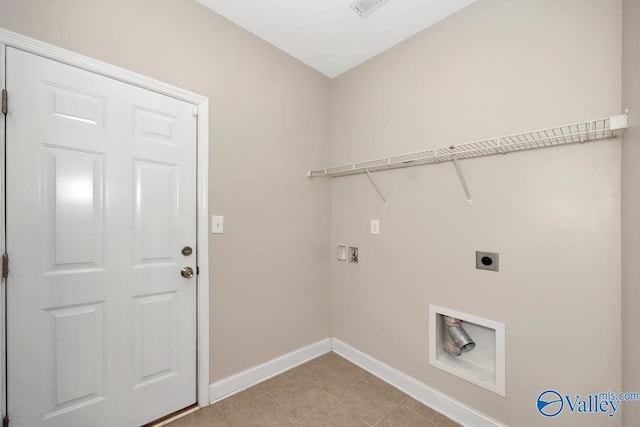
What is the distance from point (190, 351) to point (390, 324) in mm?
1446

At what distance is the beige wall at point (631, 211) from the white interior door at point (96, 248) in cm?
212

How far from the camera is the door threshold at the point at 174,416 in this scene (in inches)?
62.7

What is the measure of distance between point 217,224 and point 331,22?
1.65 metres

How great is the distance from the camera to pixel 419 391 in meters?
1.87

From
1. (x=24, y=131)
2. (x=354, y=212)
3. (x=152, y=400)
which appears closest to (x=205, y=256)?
(x=152, y=400)

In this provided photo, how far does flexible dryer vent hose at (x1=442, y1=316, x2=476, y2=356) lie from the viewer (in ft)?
5.61

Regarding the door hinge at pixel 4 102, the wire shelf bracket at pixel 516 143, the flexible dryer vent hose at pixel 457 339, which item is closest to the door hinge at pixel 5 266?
the door hinge at pixel 4 102

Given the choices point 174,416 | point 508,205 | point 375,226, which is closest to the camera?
point 508,205

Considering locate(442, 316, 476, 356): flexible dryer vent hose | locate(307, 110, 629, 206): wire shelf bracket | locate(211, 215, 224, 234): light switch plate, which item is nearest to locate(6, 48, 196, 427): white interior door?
locate(211, 215, 224, 234): light switch plate

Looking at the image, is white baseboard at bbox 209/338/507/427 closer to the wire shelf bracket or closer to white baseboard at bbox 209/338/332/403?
white baseboard at bbox 209/338/332/403

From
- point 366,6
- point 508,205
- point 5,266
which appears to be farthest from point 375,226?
point 5,266

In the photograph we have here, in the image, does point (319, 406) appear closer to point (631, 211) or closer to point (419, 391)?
point (419, 391)

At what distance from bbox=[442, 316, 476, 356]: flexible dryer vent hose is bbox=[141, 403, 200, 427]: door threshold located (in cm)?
171

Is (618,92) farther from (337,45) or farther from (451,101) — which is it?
(337,45)
